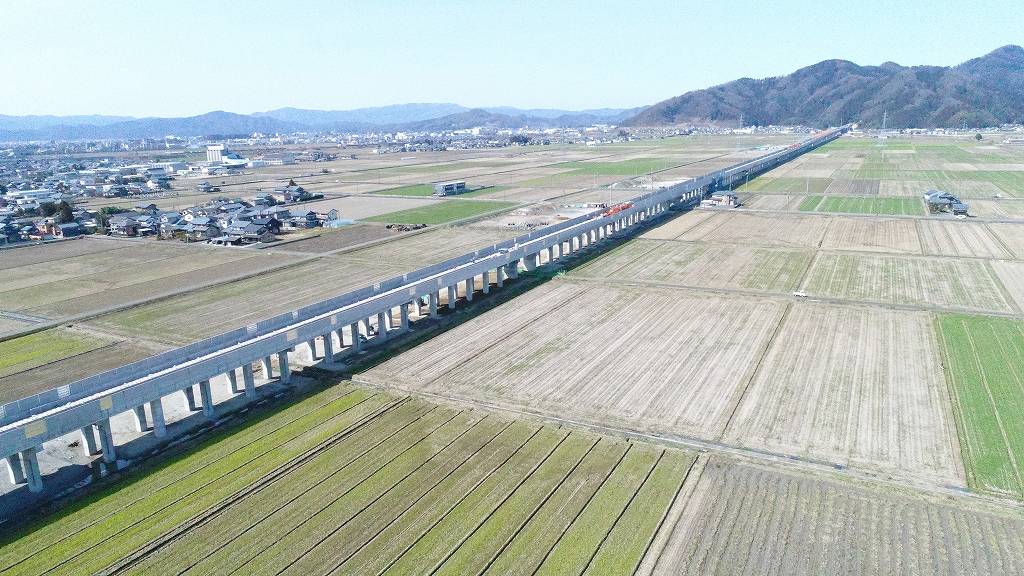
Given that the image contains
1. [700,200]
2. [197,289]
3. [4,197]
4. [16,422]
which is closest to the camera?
[16,422]

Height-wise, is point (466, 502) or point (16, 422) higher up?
point (16, 422)

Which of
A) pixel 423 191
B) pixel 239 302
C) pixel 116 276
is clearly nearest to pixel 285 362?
pixel 239 302

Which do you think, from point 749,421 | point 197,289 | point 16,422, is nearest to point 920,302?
point 749,421

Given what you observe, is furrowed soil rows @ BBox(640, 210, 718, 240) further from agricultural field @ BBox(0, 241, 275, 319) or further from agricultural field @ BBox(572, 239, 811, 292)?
agricultural field @ BBox(0, 241, 275, 319)

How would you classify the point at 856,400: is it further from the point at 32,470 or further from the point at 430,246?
the point at 430,246

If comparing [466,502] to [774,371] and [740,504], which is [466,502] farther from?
[774,371]

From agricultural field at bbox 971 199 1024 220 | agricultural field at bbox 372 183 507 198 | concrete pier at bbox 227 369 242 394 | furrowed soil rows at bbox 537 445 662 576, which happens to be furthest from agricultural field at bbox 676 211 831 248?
concrete pier at bbox 227 369 242 394
